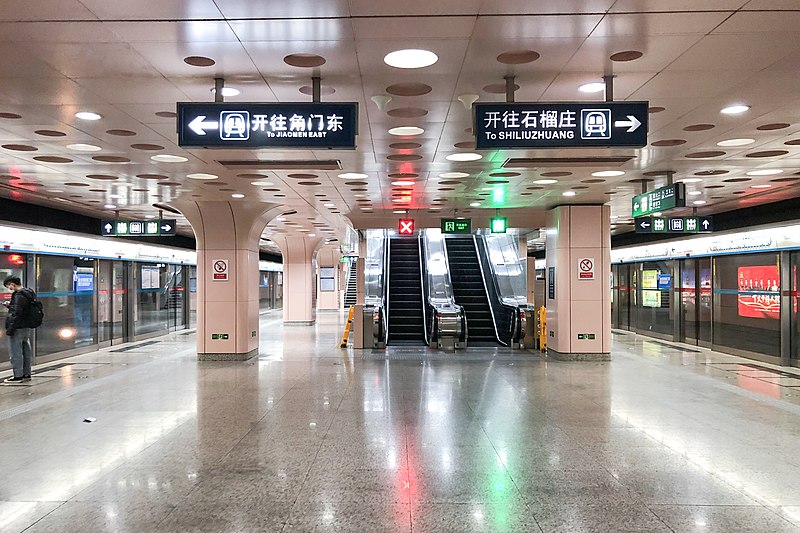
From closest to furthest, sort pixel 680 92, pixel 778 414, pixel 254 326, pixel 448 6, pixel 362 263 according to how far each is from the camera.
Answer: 1. pixel 448 6
2. pixel 680 92
3. pixel 778 414
4. pixel 254 326
5. pixel 362 263

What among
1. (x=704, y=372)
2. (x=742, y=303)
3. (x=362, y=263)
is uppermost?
(x=362, y=263)

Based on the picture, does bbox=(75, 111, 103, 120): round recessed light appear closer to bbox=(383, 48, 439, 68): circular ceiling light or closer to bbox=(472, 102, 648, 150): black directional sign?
bbox=(383, 48, 439, 68): circular ceiling light

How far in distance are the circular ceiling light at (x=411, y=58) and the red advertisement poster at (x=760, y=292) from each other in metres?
11.0

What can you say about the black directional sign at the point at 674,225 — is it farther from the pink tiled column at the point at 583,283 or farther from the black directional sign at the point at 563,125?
the black directional sign at the point at 563,125

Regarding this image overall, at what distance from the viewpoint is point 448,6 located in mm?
3551

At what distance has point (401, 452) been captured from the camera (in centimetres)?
562

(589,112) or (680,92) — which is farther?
(680,92)

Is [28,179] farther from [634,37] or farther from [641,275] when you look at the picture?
[641,275]

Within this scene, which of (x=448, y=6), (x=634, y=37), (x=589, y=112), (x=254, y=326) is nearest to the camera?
(x=448, y=6)

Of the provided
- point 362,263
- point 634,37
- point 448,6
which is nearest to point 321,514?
point 448,6

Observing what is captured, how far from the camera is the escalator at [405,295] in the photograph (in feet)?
56.3

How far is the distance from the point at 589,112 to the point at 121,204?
10709 mm

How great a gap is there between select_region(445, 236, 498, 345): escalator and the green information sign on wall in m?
7.57

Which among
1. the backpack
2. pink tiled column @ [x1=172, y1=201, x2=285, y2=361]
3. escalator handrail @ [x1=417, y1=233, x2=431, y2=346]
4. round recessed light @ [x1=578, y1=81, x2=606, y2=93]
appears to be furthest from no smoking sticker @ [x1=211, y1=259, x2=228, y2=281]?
round recessed light @ [x1=578, y1=81, x2=606, y2=93]
